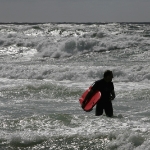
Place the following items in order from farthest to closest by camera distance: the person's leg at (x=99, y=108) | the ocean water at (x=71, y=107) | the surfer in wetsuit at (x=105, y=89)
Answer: the person's leg at (x=99, y=108), the surfer in wetsuit at (x=105, y=89), the ocean water at (x=71, y=107)

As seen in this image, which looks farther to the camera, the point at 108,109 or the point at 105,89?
the point at 108,109

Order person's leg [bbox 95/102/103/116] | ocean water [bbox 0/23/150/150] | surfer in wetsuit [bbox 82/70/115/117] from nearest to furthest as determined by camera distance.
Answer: ocean water [bbox 0/23/150/150], surfer in wetsuit [bbox 82/70/115/117], person's leg [bbox 95/102/103/116]

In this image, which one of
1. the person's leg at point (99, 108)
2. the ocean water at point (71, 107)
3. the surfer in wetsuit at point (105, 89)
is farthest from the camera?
the person's leg at point (99, 108)

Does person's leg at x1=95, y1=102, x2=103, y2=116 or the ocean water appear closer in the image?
the ocean water

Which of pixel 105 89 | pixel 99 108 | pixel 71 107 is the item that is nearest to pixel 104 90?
pixel 105 89

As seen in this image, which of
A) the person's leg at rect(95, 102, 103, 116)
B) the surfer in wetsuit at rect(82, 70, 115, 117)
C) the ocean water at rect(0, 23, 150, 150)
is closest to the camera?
the ocean water at rect(0, 23, 150, 150)

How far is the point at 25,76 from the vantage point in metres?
19.9

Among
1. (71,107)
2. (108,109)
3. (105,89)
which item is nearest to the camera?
(105,89)

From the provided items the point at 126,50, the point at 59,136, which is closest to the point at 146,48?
the point at 126,50

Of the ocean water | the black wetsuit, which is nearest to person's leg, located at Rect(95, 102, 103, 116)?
the black wetsuit

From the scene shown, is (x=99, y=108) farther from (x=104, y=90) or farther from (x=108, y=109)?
(x=104, y=90)

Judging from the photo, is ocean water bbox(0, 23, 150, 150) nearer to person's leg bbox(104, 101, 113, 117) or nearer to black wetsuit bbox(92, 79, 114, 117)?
person's leg bbox(104, 101, 113, 117)

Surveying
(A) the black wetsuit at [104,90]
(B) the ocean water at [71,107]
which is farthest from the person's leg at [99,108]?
(B) the ocean water at [71,107]

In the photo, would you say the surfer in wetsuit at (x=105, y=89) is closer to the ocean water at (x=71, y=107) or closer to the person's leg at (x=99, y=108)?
the person's leg at (x=99, y=108)
